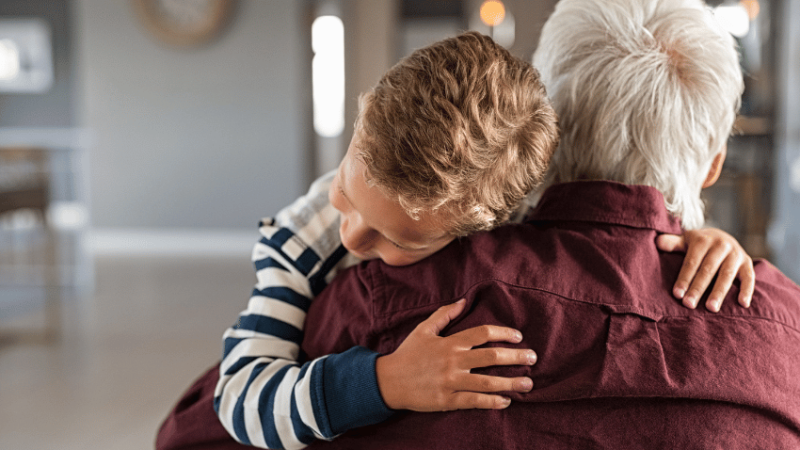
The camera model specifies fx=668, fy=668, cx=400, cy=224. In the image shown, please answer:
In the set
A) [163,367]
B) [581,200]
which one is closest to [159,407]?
[163,367]

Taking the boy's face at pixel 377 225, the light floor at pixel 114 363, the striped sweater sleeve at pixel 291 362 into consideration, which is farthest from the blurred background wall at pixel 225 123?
the boy's face at pixel 377 225

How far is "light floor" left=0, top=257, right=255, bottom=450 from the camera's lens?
78.2 inches

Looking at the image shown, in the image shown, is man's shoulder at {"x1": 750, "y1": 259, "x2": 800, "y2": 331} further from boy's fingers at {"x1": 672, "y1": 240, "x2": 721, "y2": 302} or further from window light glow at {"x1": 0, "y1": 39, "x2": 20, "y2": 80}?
window light glow at {"x1": 0, "y1": 39, "x2": 20, "y2": 80}

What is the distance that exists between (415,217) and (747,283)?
1.01ft

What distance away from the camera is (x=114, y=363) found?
8.38ft

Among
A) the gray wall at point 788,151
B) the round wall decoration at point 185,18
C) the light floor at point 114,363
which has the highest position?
the round wall decoration at point 185,18

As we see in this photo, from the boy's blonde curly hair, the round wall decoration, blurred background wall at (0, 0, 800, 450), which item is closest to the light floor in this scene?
blurred background wall at (0, 0, 800, 450)

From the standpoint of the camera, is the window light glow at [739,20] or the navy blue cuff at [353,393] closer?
the navy blue cuff at [353,393]

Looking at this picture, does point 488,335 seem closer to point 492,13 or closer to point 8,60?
point 492,13

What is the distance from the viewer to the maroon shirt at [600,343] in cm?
54

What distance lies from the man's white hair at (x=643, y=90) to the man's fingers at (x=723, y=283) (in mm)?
102

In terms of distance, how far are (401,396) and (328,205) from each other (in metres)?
0.24

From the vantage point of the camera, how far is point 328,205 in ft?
2.39

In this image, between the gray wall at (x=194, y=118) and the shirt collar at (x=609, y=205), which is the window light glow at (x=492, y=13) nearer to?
the gray wall at (x=194, y=118)
